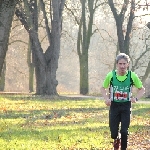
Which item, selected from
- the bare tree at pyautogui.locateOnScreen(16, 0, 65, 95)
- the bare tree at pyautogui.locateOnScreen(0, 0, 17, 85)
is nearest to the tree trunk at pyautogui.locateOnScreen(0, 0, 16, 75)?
the bare tree at pyautogui.locateOnScreen(0, 0, 17, 85)

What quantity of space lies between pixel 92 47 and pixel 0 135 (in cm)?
8142

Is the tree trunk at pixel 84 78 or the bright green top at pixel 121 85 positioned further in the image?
the tree trunk at pixel 84 78

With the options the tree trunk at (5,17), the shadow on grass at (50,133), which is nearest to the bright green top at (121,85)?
the shadow on grass at (50,133)

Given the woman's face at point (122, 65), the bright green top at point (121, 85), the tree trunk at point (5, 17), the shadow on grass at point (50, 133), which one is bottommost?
the shadow on grass at point (50, 133)

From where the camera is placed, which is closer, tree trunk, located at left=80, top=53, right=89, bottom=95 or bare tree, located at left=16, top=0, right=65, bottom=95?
bare tree, located at left=16, top=0, right=65, bottom=95

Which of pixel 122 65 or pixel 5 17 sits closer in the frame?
pixel 122 65

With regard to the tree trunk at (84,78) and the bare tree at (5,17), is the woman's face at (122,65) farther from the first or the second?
the tree trunk at (84,78)

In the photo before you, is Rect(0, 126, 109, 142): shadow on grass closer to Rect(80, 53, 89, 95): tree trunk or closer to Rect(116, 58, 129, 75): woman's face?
Rect(116, 58, 129, 75): woman's face

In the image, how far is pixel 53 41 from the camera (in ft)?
89.4

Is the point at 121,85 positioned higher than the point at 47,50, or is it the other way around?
the point at 47,50

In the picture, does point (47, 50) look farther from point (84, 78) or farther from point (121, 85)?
point (121, 85)

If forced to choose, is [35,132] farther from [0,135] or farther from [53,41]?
[53,41]

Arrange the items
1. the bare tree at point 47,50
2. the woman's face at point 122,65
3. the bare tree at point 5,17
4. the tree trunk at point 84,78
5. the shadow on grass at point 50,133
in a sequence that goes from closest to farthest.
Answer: the woman's face at point 122,65 < the shadow on grass at point 50,133 < the bare tree at point 5,17 < the bare tree at point 47,50 < the tree trunk at point 84,78

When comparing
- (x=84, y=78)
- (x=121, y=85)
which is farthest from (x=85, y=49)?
(x=121, y=85)
